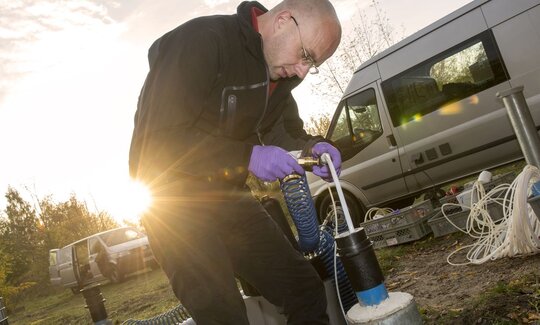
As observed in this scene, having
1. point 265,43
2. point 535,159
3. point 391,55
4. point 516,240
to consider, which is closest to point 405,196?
point 391,55

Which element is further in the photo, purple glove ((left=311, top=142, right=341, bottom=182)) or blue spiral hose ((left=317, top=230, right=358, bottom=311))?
blue spiral hose ((left=317, top=230, right=358, bottom=311))

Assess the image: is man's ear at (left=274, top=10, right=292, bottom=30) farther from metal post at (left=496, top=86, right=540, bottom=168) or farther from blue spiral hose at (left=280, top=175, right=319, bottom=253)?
metal post at (left=496, top=86, right=540, bottom=168)

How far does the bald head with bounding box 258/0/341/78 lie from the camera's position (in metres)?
1.93

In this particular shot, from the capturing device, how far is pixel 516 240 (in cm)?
283

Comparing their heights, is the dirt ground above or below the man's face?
below

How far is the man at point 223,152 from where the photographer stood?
4.80ft

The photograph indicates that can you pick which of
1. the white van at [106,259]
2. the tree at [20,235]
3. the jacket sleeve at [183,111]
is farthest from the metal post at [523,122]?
the tree at [20,235]

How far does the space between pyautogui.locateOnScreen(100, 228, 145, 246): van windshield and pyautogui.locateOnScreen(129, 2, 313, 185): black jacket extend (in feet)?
43.2

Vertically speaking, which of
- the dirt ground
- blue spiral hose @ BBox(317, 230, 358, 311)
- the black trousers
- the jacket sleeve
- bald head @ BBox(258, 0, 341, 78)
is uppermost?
bald head @ BBox(258, 0, 341, 78)

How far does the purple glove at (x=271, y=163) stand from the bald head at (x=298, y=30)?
0.53 m

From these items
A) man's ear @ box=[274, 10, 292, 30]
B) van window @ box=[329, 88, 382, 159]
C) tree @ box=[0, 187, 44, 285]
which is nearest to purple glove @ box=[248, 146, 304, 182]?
man's ear @ box=[274, 10, 292, 30]

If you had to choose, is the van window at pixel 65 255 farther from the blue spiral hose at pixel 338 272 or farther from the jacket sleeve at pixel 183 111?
the jacket sleeve at pixel 183 111

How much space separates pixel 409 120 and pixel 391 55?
3.76ft

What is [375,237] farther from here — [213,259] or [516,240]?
[213,259]
